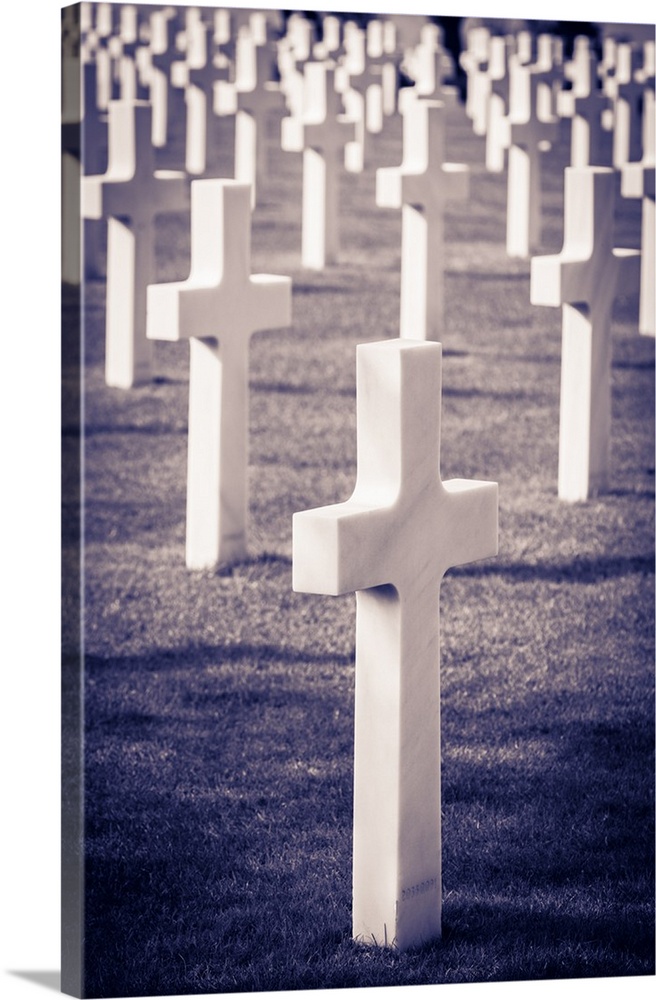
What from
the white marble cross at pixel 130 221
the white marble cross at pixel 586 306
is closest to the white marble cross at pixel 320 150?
the white marble cross at pixel 130 221

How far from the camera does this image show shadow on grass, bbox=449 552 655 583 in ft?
18.2

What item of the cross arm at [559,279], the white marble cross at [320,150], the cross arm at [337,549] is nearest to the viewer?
the cross arm at [337,549]

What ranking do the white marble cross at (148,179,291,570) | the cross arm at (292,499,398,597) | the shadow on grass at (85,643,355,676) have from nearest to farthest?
the cross arm at (292,499,398,597)
the shadow on grass at (85,643,355,676)
the white marble cross at (148,179,291,570)

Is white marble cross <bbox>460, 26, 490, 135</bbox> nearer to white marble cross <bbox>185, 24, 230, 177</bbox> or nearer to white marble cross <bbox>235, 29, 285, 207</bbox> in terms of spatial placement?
white marble cross <bbox>235, 29, 285, 207</bbox>

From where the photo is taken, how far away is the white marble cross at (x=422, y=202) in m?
8.27

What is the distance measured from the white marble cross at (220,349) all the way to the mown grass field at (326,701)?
0.11 m

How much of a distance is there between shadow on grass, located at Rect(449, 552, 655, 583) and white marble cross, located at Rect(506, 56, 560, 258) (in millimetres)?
4449

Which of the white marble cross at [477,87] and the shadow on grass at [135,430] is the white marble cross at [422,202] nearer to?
the shadow on grass at [135,430]

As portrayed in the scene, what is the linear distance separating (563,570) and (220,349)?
41.0 inches

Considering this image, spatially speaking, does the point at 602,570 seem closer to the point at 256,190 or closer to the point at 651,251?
the point at 651,251

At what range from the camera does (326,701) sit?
177 inches

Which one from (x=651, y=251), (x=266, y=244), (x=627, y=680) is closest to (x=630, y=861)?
(x=627, y=680)

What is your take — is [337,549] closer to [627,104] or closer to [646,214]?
[627,104]
